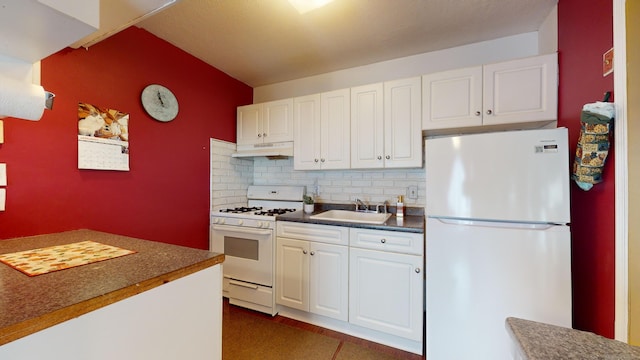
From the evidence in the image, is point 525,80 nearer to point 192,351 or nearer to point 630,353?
point 630,353

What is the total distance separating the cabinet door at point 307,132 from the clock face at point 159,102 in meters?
1.06

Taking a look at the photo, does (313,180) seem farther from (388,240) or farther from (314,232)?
(388,240)

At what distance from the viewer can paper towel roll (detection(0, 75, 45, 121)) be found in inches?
28.6

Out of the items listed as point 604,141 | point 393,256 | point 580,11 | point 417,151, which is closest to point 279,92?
point 417,151

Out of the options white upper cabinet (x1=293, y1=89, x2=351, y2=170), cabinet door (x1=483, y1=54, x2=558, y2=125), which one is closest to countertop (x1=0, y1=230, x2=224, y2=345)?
white upper cabinet (x1=293, y1=89, x2=351, y2=170)

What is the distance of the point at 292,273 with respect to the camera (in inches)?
84.7

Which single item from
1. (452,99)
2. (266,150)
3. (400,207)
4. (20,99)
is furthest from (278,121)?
(20,99)

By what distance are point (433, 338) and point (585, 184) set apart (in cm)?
120

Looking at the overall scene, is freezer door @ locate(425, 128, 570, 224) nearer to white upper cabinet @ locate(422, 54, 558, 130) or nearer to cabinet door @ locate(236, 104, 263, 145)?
white upper cabinet @ locate(422, 54, 558, 130)

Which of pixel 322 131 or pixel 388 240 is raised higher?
pixel 322 131

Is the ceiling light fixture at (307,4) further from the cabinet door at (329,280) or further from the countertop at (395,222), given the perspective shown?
the cabinet door at (329,280)

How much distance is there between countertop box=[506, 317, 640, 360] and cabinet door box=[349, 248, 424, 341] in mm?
1168

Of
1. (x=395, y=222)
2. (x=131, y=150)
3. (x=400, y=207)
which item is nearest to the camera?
(x=131, y=150)

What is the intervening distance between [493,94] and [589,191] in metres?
0.85
